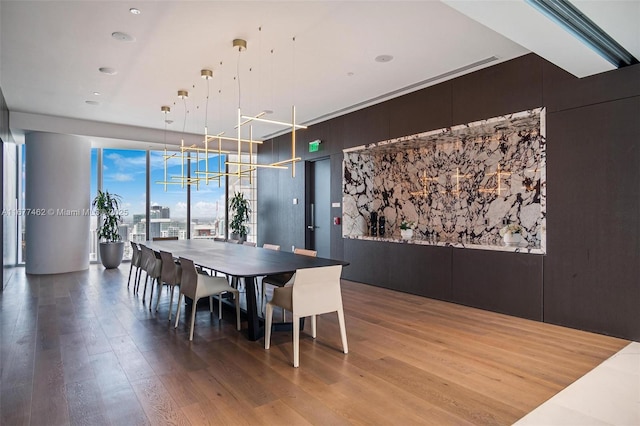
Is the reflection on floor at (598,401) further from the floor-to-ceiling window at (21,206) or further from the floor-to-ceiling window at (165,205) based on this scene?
the floor-to-ceiling window at (21,206)

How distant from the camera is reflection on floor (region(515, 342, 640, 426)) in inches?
90.0

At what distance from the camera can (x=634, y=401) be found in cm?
251

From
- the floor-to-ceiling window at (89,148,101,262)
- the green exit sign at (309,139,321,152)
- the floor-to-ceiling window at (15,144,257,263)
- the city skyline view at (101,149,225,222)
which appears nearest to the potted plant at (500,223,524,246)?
the green exit sign at (309,139,321,152)

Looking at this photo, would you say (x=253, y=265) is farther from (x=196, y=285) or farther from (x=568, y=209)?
(x=568, y=209)

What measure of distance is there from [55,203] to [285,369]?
713cm

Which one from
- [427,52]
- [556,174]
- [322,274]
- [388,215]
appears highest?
[427,52]

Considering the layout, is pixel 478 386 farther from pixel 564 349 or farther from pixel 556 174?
pixel 556 174

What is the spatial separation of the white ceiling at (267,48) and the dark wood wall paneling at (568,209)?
290 millimetres

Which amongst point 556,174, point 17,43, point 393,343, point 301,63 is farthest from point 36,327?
point 556,174

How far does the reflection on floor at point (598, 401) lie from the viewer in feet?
7.50

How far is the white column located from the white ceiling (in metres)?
1.06

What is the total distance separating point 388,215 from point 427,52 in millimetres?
3139

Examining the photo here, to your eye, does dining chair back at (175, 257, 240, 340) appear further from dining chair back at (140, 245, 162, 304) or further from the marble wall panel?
the marble wall panel

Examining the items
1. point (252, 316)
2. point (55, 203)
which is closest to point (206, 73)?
point (252, 316)
